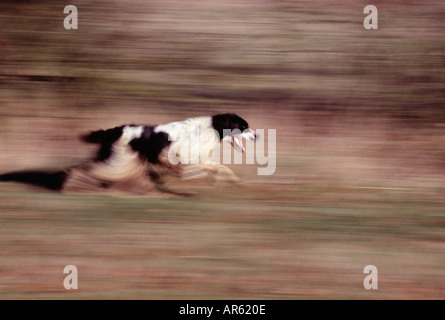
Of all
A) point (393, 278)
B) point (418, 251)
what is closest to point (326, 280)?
point (393, 278)

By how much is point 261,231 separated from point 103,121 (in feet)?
5.36

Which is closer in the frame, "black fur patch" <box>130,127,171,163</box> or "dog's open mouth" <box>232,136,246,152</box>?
"black fur patch" <box>130,127,171,163</box>

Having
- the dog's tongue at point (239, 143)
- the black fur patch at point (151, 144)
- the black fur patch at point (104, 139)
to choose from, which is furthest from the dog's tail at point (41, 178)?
the dog's tongue at point (239, 143)

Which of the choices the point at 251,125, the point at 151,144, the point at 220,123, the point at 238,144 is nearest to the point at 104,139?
the point at 151,144

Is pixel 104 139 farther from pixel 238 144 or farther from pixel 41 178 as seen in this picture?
pixel 238 144

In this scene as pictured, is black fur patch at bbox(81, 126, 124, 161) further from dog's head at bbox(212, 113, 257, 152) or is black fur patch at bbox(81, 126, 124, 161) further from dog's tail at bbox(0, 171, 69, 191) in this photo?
dog's head at bbox(212, 113, 257, 152)

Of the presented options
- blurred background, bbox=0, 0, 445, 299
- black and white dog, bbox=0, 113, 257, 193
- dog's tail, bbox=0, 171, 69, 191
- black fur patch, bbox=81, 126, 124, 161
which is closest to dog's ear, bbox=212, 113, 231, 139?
black and white dog, bbox=0, 113, 257, 193

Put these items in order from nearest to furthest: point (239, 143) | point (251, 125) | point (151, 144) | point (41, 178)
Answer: point (151, 144) → point (41, 178) → point (239, 143) → point (251, 125)

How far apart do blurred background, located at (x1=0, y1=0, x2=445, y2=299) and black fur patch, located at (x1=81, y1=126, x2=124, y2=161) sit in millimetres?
80

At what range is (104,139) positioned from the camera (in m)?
4.73

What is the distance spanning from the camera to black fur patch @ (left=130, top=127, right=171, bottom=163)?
446cm

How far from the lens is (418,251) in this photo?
3.83 meters

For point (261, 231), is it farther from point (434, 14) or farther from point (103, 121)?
point (434, 14)

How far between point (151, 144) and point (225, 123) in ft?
1.75
